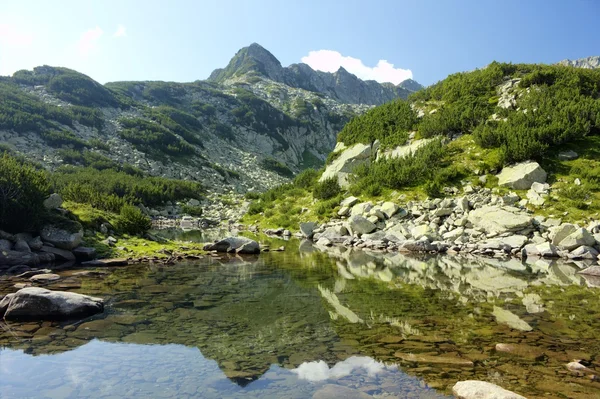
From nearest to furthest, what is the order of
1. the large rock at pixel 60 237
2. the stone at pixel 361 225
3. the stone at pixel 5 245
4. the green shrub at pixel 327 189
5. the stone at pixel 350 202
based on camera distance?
1. the stone at pixel 5 245
2. the large rock at pixel 60 237
3. the stone at pixel 361 225
4. the stone at pixel 350 202
5. the green shrub at pixel 327 189

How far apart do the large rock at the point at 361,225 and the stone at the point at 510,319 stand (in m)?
17.9

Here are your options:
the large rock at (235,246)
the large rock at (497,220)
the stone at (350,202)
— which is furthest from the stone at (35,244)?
the large rock at (497,220)

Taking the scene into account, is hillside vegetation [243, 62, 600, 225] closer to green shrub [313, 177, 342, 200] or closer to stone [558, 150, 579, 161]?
stone [558, 150, 579, 161]

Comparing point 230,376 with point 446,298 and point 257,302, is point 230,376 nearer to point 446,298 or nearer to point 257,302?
point 257,302

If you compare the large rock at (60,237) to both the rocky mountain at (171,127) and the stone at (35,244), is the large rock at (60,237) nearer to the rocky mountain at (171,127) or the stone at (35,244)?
the stone at (35,244)

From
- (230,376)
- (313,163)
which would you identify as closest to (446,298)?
(230,376)

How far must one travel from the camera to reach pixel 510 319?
9.63m

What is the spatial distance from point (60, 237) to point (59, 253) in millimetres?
923

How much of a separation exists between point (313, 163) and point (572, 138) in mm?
103549

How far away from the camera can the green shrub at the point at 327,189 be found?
39441 millimetres

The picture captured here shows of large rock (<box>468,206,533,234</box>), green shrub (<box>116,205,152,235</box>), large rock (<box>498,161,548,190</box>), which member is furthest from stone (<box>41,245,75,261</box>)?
large rock (<box>498,161,548,190</box>)

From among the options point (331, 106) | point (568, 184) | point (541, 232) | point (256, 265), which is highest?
point (331, 106)

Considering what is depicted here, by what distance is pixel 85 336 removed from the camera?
323 inches

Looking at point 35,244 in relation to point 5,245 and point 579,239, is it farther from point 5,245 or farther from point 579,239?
point 579,239
